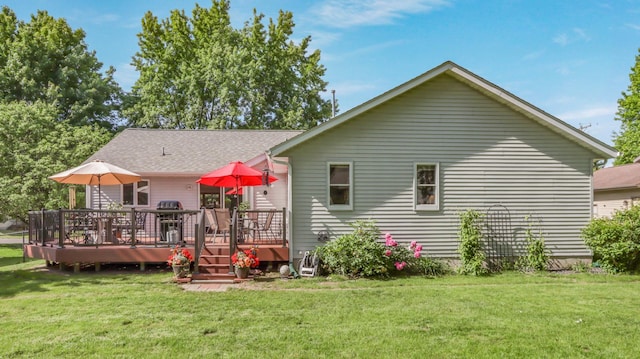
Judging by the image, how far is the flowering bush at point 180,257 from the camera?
9375mm

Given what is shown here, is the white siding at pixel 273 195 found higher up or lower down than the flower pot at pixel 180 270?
higher up

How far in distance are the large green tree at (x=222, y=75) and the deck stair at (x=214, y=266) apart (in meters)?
19.5

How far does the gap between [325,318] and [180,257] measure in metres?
4.50

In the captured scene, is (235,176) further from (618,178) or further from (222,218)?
(618,178)

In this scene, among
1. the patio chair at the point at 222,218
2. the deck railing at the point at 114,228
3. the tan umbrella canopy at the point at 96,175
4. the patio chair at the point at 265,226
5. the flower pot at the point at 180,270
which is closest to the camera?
the flower pot at the point at 180,270

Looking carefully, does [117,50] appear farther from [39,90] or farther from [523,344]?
[523,344]

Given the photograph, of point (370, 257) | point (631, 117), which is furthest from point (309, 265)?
point (631, 117)

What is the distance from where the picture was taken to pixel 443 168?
35.9 ft

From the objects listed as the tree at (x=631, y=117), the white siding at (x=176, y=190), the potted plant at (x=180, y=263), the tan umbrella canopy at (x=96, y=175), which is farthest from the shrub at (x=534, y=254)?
the tree at (x=631, y=117)

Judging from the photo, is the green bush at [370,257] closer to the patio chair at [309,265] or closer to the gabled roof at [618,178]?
the patio chair at [309,265]

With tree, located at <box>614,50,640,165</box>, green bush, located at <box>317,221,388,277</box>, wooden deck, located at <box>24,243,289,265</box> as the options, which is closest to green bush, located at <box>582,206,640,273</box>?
green bush, located at <box>317,221,388,277</box>

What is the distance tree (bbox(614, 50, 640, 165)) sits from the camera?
28.8 metres

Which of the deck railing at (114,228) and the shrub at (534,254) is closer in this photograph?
the deck railing at (114,228)

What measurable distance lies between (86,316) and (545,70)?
63.6 feet
